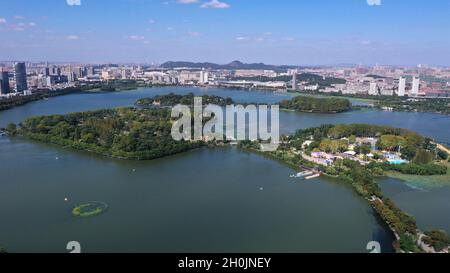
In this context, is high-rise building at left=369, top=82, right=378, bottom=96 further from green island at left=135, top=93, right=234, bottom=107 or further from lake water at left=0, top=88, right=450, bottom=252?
lake water at left=0, top=88, right=450, bottom=252

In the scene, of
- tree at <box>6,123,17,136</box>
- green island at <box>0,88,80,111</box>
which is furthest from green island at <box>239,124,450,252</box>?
green island at <box>0,88,80,111</box>

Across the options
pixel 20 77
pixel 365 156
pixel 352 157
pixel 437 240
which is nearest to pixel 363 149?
pixel 365 156

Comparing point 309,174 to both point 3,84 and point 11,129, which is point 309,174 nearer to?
point 11,129

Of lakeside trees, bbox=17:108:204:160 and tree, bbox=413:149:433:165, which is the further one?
lakeside trees, bbox=17:108:204:160

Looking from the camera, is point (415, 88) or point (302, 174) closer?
point (302, 174)

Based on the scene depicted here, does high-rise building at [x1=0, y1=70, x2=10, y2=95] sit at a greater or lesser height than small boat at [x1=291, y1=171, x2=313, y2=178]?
greater
